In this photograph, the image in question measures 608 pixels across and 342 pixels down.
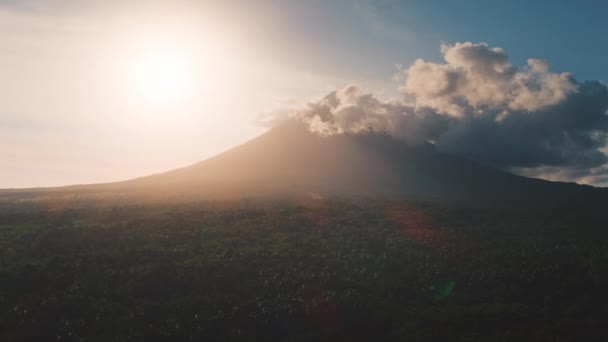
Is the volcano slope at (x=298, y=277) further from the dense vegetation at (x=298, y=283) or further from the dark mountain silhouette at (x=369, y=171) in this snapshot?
the dark mountain silhouette at (x=369, y=171)

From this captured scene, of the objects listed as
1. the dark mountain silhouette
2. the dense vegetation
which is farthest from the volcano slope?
the dark mountain silhouette

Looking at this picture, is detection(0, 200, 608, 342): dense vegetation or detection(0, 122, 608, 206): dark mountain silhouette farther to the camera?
detection(0, 122, 608, 206): dark mountain silhouette

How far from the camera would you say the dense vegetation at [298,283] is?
19.6 m

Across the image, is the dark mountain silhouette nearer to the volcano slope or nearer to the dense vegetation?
the volcano slope

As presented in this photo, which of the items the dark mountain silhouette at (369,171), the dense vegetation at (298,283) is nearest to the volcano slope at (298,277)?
the dense vegetation at (298,283)

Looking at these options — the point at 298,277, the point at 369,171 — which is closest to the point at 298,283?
the point at 298,277

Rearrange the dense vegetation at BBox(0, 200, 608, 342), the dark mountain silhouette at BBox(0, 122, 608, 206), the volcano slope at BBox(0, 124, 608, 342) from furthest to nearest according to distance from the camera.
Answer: the dark mountain silhouette at BBox(0, 122, 608, 206)
the volcano slope at BBox(0, 124, 608, 342)
the dense vegetation at BBox(0, 200, 608, 342)

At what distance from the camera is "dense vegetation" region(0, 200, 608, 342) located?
19594 millimetres

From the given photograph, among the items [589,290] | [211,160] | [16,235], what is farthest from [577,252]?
[211,160]

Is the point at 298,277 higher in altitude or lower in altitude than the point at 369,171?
lower

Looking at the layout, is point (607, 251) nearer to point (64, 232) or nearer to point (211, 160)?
point (64, 232)

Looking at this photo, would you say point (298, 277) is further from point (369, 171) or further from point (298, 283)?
point (369, 171)

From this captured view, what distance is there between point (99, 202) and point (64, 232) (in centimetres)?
3143

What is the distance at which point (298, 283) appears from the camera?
25.9 metres
